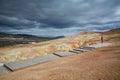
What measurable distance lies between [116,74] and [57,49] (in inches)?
774

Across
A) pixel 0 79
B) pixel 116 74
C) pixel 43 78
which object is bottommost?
pixel 0 79

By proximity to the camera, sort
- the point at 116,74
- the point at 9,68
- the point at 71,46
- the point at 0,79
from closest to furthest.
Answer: the point at 116,74
the point at 0,79
the point at 9,68
the point at 71,46

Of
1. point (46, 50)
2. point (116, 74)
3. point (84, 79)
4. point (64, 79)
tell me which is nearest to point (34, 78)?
point (64, 79)

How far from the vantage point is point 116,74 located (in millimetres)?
6453

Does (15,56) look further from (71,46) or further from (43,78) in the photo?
(43,78)

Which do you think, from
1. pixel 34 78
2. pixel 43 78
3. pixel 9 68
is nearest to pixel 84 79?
pixel 43 78

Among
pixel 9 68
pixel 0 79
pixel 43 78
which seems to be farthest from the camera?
pixel 9 68

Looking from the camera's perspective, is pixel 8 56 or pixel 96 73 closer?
pixel 96 73

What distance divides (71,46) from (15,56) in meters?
10.8

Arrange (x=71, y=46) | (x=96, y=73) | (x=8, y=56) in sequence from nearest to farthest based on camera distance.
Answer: (x=96, y=73) < (x=8, y=56) < (x=71, y=46)

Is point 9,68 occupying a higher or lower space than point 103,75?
lower

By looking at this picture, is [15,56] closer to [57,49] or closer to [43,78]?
[57,49]

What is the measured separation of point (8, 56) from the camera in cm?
2216

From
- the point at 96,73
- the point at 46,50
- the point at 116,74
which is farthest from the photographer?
the point at 46,50
